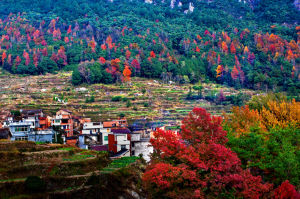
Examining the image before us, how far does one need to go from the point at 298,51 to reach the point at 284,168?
340ft

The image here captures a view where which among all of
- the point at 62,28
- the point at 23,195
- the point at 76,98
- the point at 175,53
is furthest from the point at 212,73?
the point at 23,195

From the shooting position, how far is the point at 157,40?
116 meters

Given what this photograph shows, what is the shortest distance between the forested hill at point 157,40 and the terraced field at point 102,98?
5435 millimetres

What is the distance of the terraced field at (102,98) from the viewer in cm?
5812

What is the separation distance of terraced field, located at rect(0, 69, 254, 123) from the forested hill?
5.43 m

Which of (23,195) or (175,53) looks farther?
(175,53)

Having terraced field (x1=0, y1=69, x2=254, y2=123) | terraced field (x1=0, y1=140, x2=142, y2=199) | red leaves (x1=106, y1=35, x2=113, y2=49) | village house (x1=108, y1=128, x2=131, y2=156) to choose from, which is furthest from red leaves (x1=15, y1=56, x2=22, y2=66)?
terraced field (x1=0, y1=140, x2=142, y2=199)

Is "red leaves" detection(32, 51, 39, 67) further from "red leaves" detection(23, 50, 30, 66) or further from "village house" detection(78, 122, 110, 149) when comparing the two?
"village house" detection(78, 122, 110, 149)

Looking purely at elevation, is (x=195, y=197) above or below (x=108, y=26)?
below

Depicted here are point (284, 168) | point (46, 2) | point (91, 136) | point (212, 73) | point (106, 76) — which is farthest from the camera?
point (46, 2)

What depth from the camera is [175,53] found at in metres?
112

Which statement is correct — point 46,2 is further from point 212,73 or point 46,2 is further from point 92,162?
point 92,162

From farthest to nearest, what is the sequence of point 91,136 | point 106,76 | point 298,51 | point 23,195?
point 298,51 < point 106,76 < point 91,136 < point 23,195

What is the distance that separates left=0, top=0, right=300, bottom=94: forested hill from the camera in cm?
8844
